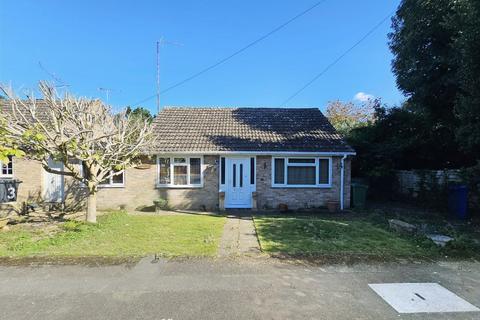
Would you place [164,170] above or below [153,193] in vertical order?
above

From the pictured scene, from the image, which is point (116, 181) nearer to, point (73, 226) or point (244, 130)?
point (73, 226)

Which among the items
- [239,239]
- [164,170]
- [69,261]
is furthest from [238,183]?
[69,261]

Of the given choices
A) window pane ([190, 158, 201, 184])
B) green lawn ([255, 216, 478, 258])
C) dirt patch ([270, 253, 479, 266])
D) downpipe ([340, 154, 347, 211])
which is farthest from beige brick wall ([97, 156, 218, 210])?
dirt patch ([270, 253, 479, 266])

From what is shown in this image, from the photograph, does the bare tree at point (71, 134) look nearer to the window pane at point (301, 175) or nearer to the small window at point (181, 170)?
the small window at point (181, 170)

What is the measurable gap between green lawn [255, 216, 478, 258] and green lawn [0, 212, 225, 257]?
1548mm

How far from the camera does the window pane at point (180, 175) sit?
14.3 meters

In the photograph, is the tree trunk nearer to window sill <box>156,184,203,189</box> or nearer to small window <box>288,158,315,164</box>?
window sill <box>156,184,203,189</box>

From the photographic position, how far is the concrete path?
7402 mm

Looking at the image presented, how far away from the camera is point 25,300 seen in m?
4.82

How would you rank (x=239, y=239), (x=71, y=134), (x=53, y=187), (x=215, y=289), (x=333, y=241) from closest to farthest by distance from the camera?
(x=215, y=289)
(x=333, y=241)
(x=239, y=239)
(x=71, y=134)
(x=53, y=187)

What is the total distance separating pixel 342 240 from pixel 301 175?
6125 millimetres

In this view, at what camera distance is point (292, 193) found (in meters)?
14.1

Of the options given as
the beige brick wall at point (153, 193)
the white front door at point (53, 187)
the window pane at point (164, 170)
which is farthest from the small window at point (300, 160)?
the white front door at point (53, 187)

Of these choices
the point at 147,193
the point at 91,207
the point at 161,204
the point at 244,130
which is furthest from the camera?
the point at 244,130
